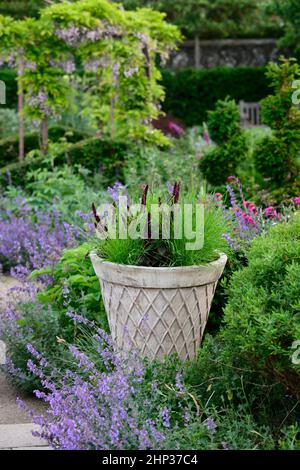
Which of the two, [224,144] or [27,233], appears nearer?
[27,233]

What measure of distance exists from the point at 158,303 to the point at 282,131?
3.42 meters

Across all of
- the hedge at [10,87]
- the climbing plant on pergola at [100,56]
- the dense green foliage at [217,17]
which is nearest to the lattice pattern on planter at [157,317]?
the climbing plant on pergola at [100,56]

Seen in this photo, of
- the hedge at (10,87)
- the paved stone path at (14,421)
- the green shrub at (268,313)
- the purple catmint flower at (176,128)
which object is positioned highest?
the hedge at (10,87)

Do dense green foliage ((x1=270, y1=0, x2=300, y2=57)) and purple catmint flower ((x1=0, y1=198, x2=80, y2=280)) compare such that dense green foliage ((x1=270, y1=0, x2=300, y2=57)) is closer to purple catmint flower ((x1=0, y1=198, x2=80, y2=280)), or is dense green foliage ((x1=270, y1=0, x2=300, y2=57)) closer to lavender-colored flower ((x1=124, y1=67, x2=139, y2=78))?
lavender-colored flower ((x1=124, y1=67, x2=139, y2=78))

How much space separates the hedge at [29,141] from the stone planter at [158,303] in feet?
17.5

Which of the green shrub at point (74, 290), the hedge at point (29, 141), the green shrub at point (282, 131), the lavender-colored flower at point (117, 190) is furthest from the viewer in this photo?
the hedge at point (29, 141)

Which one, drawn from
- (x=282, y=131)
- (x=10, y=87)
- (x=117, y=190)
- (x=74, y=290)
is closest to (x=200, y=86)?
(x=10, y=87)

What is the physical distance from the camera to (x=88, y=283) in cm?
407

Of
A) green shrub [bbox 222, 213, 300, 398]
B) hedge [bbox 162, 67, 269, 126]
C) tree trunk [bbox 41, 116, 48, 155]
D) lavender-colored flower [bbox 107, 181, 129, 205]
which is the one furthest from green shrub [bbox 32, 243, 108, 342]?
hedge [bbox 162, 67, 269, 126]

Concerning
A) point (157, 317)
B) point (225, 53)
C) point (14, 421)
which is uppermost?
point (225, 53)

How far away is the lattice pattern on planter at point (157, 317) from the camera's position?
3.32 metres

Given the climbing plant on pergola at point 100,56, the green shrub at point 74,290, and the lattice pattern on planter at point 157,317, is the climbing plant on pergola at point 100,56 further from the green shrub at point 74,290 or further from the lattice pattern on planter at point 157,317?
the lattice pattern on planter at point 157,317

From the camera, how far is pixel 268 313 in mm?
2744

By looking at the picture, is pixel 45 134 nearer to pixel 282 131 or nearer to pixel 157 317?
pixel 282 131
